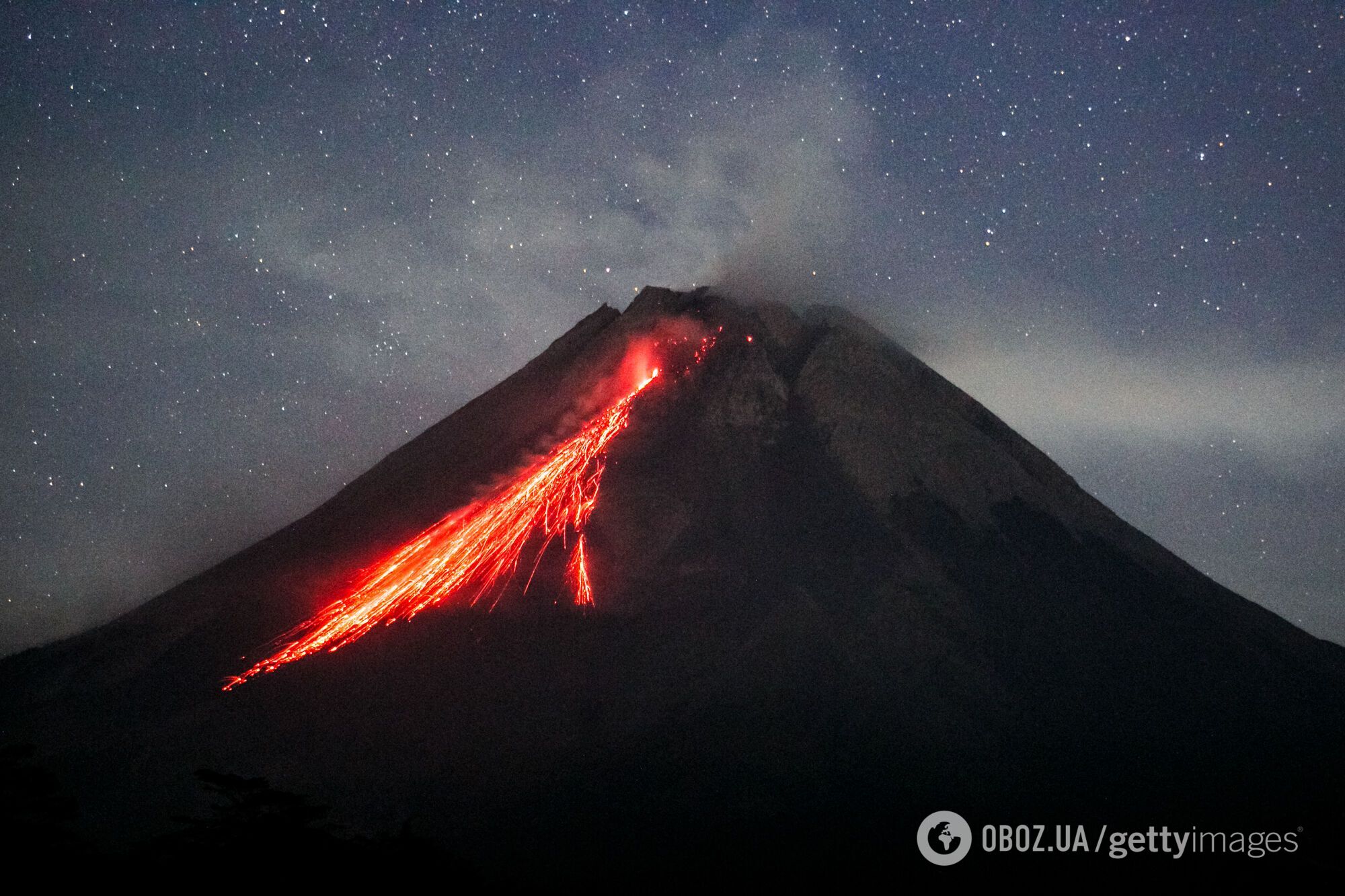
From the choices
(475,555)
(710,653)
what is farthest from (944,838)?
(475,555)

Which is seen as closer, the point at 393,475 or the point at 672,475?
the point at 672,475

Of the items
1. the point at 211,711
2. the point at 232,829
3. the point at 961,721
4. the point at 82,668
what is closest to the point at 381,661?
the point at 211,711

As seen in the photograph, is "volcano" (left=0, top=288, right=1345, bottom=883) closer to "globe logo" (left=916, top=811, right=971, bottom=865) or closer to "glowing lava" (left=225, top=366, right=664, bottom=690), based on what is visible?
"glowing lava" (left=225, top=366, right=664, bottom=690)

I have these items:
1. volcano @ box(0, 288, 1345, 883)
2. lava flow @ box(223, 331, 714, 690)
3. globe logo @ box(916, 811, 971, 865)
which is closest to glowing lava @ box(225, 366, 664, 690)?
lava flow @ box(223, 331, 714, 690)

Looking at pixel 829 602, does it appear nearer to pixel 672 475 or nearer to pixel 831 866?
pixel 672 475

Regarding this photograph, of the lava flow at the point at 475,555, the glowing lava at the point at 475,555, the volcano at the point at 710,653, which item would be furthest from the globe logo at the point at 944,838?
the glowing lava at the point at 475,555

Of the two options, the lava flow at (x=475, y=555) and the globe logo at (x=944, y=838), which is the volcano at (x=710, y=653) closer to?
the lava flow at (x=475, y=555)
